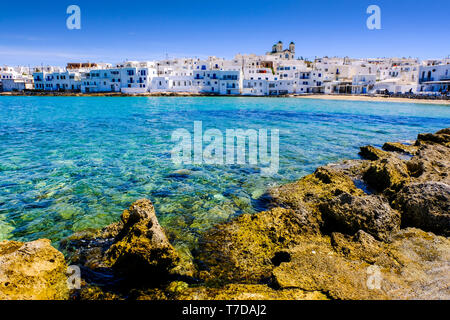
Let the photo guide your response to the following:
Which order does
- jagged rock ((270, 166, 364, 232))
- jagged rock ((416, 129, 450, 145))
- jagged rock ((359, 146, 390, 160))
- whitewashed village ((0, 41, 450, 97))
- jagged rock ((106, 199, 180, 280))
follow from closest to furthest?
jagged rock ((106, 199, 180, 280)), jagged rock ((270, 166, 364, 232)), jagged rock ((359, 146, 390, 160)), jagged rock ((416, 129, 450, 145)), whitewashed village ((0, 41, 450, 97))

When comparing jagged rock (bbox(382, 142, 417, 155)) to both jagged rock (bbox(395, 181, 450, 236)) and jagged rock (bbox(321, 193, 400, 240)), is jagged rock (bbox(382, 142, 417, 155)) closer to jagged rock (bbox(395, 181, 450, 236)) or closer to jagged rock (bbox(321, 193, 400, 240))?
jagged rock (bbox(395, 181, 450, 236))

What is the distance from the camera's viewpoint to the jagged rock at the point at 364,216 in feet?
18.1

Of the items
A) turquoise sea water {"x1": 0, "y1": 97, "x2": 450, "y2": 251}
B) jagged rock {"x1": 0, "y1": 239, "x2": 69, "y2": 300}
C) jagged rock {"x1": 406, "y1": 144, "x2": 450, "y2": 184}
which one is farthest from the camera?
jagged rock {"x1": 406, "y1": 144, "x2": 450, "y2": 184}

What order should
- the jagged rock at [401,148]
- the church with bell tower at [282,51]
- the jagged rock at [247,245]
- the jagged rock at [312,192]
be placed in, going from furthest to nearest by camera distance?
the church with bell tower at [282,51]
the jagged rock at [401,148]
the jagged rock at [312,192]
the jagged rock at [247,245]

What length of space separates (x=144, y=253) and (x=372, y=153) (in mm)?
11778

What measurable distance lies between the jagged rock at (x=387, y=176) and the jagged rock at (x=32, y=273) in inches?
323

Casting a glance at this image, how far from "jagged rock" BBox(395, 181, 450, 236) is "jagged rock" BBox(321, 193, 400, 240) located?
0.34 meters

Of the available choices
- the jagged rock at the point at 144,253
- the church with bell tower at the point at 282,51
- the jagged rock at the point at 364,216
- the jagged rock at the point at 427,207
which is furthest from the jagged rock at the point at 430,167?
the church with bell tower at the point at 282,51

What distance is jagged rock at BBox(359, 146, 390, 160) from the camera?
40.4ft

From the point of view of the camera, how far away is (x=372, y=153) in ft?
41.7

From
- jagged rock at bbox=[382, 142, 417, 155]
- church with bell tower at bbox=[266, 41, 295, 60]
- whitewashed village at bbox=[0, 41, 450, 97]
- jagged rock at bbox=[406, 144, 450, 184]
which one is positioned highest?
church with bell tower at bbox=[266, 41, 295, 60]

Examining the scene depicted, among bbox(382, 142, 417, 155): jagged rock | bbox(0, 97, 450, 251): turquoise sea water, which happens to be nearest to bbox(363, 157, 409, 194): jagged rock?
bbox(0, 97, 450, 251): turquoise sea water

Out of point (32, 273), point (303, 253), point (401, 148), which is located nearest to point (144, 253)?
point (32, 273)

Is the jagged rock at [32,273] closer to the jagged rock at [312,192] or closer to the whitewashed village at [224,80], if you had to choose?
the jagged rock at [312,192]
